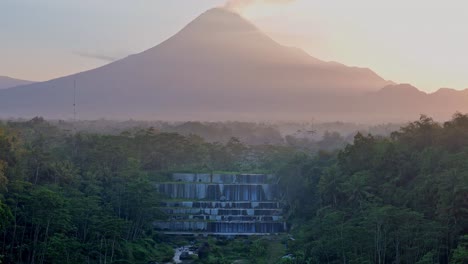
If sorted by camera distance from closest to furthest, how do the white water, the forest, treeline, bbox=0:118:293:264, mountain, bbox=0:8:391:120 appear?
the forest, treeline, bbox=0:118:293:264, the white water, mountain, bbox=0:8:391:120

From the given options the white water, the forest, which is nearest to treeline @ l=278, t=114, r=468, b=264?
the forest

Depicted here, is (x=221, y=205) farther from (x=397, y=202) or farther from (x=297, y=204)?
(x=397, y=202)

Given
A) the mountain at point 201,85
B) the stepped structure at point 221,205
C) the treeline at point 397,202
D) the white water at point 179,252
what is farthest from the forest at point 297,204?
the mountain at point 201,85

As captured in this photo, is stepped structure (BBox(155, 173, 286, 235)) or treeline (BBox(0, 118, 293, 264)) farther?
stepped structure (BBox(155, 173, 286, 235))

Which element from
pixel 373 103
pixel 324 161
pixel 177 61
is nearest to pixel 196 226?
pixel 324 161

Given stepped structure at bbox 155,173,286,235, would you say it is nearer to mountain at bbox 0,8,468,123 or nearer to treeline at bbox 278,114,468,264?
treeline at bbox 278,114,468,264

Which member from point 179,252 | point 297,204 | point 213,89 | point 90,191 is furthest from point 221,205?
point 213,89
